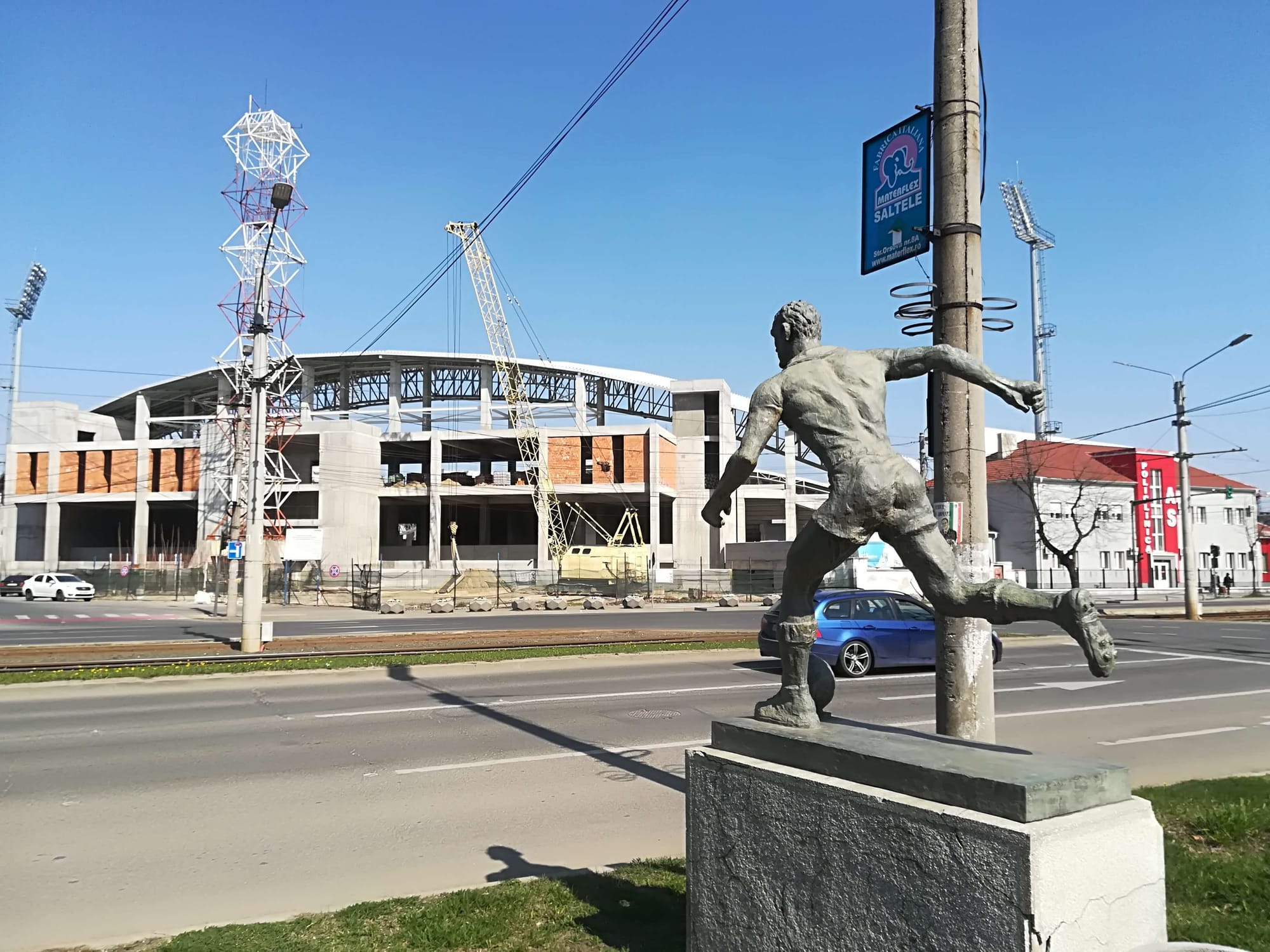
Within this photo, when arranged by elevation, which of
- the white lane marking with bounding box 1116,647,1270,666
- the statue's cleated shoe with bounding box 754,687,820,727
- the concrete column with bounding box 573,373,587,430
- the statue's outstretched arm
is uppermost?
the concrete column with bounding box 573,373,587,430

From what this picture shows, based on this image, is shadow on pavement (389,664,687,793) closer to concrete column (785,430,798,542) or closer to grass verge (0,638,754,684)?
grass verge (0,638,754,684)

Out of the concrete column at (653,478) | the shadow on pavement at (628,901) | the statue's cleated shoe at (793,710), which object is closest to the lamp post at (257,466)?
the shadow on pavement at (628,901)

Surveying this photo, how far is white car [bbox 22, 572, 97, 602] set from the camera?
44094mm

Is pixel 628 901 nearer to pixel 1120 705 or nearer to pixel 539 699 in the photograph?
pixel 539 699

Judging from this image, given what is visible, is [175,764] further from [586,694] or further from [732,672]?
[732,672]

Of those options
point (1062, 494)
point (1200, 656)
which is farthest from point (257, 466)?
point (1062, 494)

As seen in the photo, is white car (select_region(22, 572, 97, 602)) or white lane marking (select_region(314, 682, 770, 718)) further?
white car (select_region(22, 572, 97, 602))

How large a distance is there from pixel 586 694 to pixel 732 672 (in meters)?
3.42

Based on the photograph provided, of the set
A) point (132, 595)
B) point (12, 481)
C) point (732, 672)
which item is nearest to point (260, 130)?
point (132, 595)

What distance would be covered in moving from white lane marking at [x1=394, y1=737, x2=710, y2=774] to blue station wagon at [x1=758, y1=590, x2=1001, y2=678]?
6085 mm

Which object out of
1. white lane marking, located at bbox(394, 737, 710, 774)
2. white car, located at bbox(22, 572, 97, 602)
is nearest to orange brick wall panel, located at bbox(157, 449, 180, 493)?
white car, located at bbox(22, 572, 97, 602)

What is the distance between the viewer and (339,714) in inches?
450

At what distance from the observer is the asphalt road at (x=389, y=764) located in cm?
550

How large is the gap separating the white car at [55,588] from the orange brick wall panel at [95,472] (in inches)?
754
